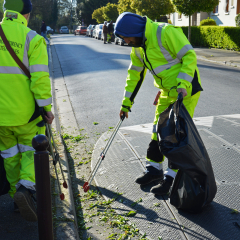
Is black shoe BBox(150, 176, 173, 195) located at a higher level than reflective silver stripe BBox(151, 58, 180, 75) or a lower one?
lower

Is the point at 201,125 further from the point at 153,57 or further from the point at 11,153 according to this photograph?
the point at 11,153

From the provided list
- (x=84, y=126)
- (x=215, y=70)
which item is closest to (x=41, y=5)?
(x=215, y=70)

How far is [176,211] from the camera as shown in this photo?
10.4 feet

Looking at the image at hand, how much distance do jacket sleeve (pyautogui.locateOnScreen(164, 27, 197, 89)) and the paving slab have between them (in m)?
1.18

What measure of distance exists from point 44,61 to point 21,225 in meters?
1.46

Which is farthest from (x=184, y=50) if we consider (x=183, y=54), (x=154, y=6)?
(x=154, y=6)

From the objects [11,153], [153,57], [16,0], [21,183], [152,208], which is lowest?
[152,208]

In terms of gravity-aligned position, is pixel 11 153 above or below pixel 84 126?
above

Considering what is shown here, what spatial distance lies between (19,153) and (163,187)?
1456mm

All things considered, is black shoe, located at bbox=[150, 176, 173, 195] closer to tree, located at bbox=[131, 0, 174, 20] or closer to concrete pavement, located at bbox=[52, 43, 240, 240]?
concrete pavement, located at bbox=[52, 43, 240, 240]

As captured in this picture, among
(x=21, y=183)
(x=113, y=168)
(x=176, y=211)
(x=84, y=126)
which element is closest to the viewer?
(x=21, y=183)

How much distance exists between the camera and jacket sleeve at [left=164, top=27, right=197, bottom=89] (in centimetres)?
306

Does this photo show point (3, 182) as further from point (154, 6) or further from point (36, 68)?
point (154, 6)

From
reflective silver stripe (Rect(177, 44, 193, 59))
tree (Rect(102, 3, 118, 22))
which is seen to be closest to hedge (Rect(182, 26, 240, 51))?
reflective silver stripe (Rect(177, 44, 193, 59))
